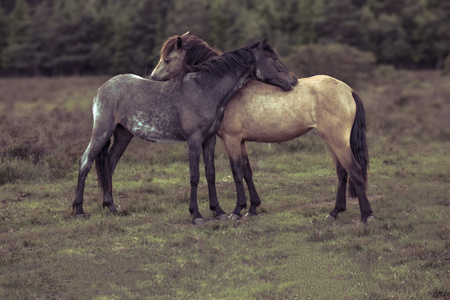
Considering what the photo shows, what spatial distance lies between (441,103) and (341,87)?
1826cm

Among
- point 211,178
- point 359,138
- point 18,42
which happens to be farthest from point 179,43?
point 18,42

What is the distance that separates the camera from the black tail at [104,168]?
8312mm

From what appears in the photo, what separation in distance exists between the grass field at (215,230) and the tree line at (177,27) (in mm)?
36376

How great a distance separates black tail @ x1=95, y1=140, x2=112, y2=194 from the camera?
27.3ft

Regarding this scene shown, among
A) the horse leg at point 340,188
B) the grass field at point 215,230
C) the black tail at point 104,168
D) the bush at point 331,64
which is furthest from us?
the bush at point 331,64

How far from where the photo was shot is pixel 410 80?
124ft

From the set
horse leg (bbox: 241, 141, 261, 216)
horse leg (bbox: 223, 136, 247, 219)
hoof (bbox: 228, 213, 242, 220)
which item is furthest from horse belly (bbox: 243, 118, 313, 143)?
hoof (bbox: 228, 213, 242, 220)

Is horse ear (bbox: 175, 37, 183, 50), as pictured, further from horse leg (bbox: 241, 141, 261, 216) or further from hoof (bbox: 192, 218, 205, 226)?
hoof (bbox: 192, 218, 205, 226)

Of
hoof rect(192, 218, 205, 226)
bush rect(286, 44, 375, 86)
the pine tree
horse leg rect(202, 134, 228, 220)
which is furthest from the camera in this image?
the pine tree

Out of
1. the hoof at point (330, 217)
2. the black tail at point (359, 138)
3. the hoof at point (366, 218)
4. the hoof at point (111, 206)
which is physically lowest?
the hoof at point (111, 206)

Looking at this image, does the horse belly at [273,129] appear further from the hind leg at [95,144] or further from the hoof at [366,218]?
the hind leg at [95,144]

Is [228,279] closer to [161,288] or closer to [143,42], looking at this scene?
[161,288]

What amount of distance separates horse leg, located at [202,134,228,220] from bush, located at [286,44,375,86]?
25269 millimetres

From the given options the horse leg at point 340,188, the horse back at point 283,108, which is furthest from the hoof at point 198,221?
the horse leg at point 340,188
